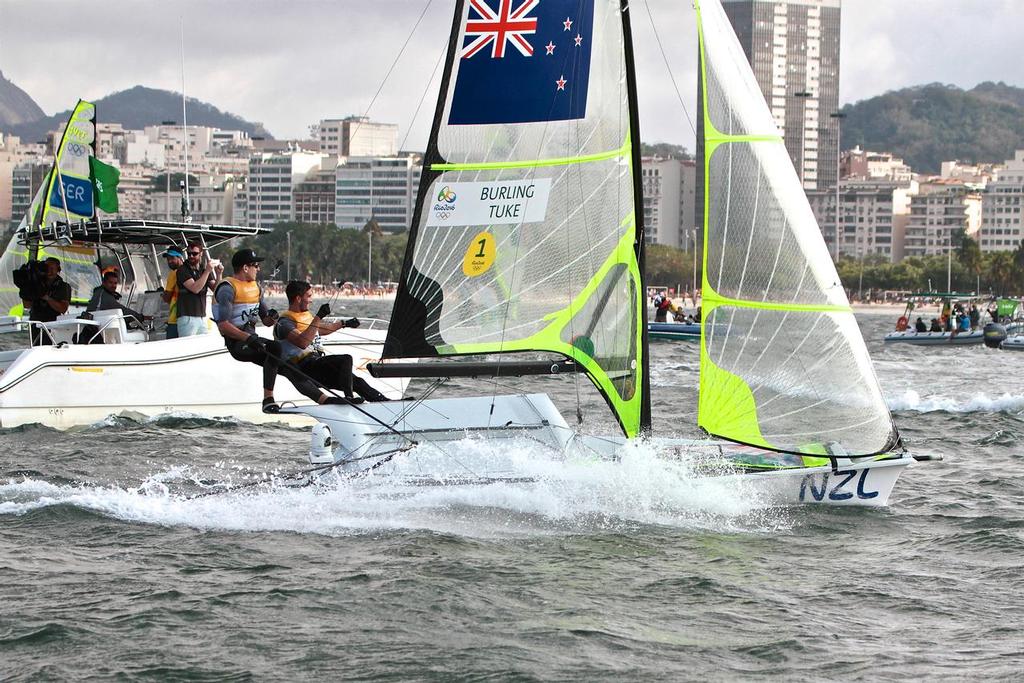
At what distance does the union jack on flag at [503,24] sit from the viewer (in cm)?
1121

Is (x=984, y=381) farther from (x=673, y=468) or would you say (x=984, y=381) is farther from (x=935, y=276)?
(x=935, y=276)

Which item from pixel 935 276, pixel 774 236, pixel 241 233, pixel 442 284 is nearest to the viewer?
pixel 774 236

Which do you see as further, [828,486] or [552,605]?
[828,486]

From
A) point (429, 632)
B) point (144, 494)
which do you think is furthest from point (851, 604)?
point (144, 494)

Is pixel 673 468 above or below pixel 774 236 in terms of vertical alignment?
below

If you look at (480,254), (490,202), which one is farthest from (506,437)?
(490,202)

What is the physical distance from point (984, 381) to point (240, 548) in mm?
21682

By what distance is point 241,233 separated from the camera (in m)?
16.8

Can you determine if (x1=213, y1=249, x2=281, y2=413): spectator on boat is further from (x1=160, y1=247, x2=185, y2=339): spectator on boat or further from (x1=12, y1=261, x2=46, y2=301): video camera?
(x1=12, y1=261, x2=46, y2=301): video camera

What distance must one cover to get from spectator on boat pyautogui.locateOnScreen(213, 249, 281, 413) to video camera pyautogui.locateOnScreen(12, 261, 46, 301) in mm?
5247

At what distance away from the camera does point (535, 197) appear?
445 inches

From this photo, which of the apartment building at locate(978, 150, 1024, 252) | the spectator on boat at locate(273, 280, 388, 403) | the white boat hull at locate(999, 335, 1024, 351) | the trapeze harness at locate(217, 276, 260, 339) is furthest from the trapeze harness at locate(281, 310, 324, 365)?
the apartment building at locate(978, 150, 1024, 252)

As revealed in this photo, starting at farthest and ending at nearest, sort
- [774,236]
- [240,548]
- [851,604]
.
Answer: [774,236], [240,548], [851,604]

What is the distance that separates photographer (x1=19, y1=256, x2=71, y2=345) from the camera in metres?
16.4
